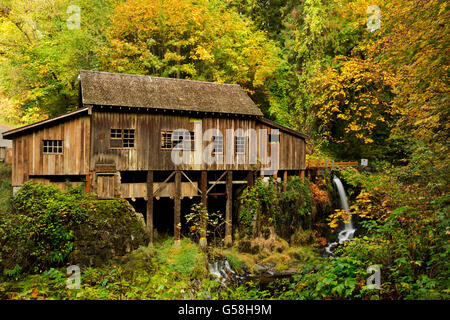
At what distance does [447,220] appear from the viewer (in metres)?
4.70

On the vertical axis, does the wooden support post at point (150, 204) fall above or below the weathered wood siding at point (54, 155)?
below

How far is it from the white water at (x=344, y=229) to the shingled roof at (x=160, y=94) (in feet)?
28.2

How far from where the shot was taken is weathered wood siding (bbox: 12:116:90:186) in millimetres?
12508

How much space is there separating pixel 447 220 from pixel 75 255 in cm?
1140

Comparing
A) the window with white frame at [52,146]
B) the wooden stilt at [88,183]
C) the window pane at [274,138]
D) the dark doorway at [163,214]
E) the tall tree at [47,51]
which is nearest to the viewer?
the window with white frame at [52,146]

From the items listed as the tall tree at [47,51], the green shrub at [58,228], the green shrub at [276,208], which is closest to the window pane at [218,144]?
the green shrub at [276,208]

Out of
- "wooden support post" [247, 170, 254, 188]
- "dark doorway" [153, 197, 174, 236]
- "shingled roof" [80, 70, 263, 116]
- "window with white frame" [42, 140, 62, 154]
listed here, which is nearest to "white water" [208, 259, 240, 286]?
"dark doorway" [153, 197, 174, 236]

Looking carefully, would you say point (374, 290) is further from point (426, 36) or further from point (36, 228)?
point (36, 228)

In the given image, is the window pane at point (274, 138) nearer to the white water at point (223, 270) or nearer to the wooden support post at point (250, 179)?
the wooden support post at point (250, 179)

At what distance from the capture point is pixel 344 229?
62.6ft

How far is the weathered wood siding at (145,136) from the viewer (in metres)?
13.7

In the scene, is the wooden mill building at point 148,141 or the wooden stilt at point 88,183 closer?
the wooden mill building at point 148,141

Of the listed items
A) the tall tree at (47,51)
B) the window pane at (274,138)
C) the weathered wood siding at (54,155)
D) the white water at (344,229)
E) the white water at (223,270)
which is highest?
the tall tree at (47,51)

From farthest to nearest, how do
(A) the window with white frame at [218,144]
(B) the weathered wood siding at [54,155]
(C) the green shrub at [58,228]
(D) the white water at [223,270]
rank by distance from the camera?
(A) the window with white frame at [218,144] → (D) the white water at [223,270] → (B) the weathered wood siding at [54,155] → (C) the green shrub at [58,228]
